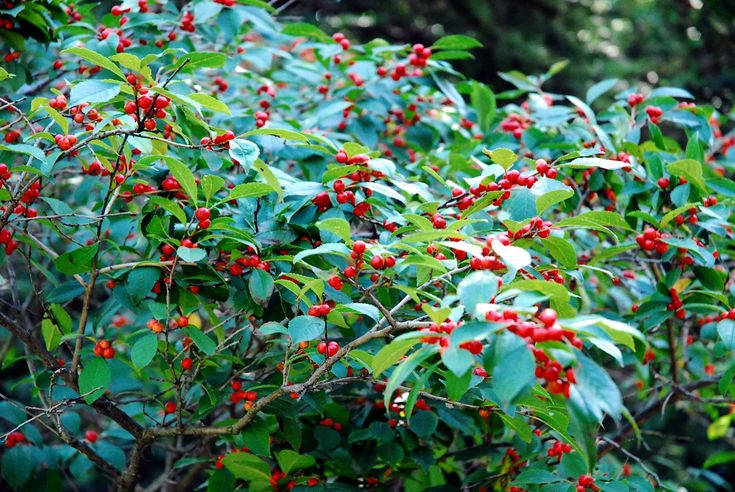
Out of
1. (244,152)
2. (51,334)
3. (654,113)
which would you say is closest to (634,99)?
(654,113)

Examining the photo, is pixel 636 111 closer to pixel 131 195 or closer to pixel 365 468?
pixel 365 468

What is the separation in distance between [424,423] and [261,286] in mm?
640

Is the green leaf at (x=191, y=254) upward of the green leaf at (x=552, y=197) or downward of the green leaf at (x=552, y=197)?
downward

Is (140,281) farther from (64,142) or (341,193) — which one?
(341,193)

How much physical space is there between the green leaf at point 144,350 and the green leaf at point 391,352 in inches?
23.5

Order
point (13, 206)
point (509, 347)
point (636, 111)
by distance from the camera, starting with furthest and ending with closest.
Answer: point (636, 111), point (13, 206), point (509, 347)

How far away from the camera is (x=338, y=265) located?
1794mm

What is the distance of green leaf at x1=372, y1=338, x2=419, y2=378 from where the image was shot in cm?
128

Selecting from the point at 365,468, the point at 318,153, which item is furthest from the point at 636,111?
the point at 365,468

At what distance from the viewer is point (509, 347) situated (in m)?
1.10

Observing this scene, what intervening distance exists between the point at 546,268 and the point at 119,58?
40.4 inches

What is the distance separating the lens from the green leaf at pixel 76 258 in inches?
70.4

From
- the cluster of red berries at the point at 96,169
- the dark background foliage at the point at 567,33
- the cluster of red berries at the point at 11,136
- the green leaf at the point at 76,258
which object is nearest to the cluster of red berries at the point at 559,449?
the green leaf at the point at 76,258

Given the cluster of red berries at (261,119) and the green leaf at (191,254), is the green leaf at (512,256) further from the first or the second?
the cluster of red berries at (261,119)
